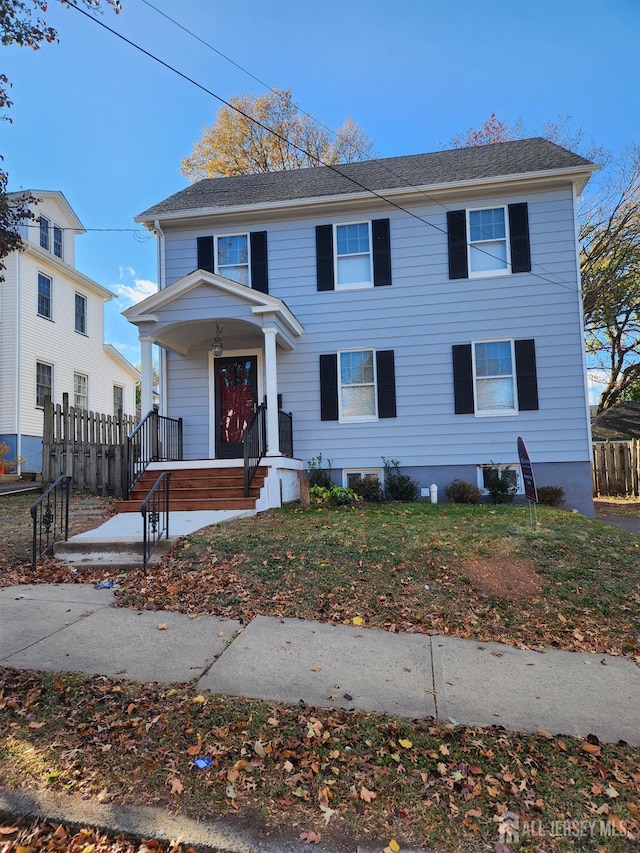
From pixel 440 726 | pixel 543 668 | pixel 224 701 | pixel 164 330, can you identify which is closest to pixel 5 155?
pixel 164 330

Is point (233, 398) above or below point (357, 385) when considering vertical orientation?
below

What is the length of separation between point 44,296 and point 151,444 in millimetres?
10470

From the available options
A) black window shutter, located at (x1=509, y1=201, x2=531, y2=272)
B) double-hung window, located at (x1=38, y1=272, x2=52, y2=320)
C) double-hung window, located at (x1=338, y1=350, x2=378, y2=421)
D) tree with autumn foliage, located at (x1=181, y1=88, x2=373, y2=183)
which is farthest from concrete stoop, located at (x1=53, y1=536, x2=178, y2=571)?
tree with autumn foliage, located at (x1=181, y1=88, x2=373, y2=183)

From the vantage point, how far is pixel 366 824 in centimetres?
211

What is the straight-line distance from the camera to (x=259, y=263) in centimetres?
1165

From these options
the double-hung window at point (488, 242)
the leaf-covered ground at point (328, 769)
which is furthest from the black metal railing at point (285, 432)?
the leaf-covered ground at point (328, 769)

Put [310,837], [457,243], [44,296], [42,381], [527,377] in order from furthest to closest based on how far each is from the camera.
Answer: [44,296], [42,381], [457,243], [527,377], [310,837]

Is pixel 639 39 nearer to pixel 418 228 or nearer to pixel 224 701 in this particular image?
pixel 418 228

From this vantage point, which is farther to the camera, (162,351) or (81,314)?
(81,314)

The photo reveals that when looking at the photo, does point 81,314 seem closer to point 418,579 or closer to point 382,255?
point 382,255

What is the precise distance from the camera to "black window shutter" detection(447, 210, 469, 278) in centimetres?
1107

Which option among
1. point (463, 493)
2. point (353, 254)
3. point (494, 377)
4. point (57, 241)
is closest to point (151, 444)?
point (353, 254)

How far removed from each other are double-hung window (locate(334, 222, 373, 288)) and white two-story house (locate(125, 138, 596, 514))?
3cm

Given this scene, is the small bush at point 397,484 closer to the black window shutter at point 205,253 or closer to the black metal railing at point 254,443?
the black metal railing at point 254,443
